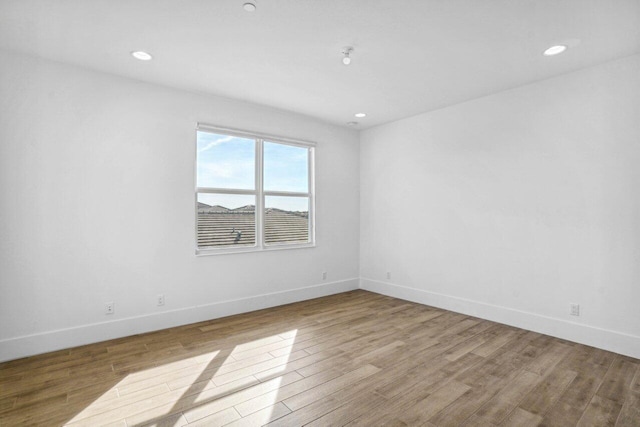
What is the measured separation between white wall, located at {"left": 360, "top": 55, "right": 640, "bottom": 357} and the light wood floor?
43cm

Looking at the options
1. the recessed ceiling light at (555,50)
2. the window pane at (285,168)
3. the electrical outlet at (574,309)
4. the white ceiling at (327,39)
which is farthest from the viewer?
the window pane at (285,168)

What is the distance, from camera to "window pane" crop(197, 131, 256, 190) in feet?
13.1

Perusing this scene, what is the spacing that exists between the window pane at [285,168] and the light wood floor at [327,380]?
6.67 ft

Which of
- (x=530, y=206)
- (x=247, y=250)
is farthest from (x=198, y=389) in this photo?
(x=530, y=206)

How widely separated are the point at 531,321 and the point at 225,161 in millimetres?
4099

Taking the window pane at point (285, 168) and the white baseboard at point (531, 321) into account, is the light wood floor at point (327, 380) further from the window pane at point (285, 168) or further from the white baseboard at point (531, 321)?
the window pane at point (285, 168)

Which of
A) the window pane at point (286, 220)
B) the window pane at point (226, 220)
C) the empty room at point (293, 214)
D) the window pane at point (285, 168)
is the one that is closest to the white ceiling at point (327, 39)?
the empty room at point (293, 214)

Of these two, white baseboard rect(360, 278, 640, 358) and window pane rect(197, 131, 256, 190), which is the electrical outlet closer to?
white baseboard rect(360, 278, 640, 358)

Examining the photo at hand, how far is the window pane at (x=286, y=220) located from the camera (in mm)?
4559

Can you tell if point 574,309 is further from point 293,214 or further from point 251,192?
point 251,192

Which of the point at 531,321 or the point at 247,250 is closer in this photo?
the point at 531,321

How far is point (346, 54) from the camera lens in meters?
2.91

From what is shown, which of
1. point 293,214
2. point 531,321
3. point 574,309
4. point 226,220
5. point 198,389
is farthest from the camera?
point 293,214

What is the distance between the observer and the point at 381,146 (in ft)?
17.3
